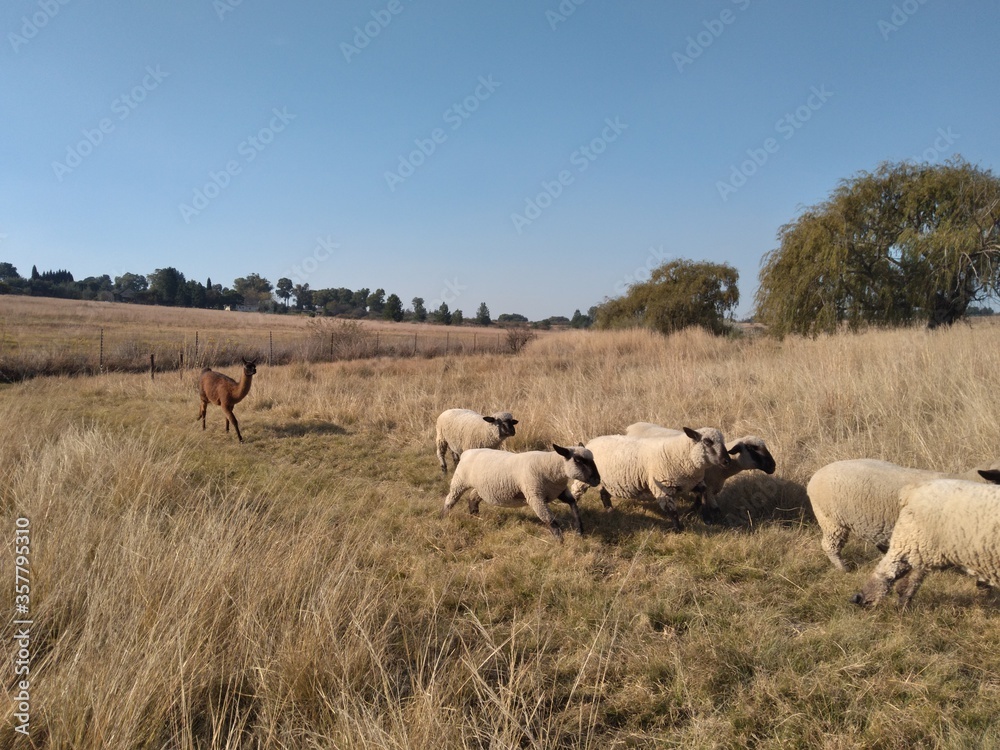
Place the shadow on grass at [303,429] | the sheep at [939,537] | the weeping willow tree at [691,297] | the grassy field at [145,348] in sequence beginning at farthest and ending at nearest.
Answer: the weeping willow tree at [691,297], the grassy field at [145,348], the shadow on grass at [303,429], the sheep at [939,537]

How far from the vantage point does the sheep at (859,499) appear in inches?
151

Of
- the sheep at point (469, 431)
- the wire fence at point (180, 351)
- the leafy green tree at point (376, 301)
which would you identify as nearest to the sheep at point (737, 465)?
the sheep at point (469, 431)

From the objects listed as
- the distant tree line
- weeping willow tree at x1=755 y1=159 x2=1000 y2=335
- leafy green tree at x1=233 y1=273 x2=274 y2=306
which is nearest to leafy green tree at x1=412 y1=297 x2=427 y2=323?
the distant tree line

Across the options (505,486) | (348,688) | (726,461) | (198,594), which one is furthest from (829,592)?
(198,594)

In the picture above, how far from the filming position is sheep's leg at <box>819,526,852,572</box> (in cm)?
413

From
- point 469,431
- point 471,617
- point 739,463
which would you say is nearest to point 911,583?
point 739,463

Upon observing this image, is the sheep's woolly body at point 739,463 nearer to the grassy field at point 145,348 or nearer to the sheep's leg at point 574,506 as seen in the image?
the sheep's leg at point 574,506

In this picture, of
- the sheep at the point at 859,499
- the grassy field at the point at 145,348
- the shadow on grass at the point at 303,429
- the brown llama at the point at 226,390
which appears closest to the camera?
the sheep at the point at 859,499

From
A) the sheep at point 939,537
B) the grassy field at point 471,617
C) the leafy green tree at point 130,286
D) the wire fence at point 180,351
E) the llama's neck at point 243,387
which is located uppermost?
the leafy green tree at point 130,286

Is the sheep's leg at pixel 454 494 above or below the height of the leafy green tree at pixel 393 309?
below

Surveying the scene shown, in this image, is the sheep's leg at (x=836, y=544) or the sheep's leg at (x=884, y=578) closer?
the sheep's leg at (x=884, y=578)

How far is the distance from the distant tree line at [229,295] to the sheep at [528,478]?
6715cm

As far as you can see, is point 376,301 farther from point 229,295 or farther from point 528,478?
point 528,478

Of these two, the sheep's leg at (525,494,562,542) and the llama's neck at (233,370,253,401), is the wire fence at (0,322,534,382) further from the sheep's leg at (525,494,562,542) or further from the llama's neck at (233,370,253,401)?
the sheep's leg at (525,494,562,542)
